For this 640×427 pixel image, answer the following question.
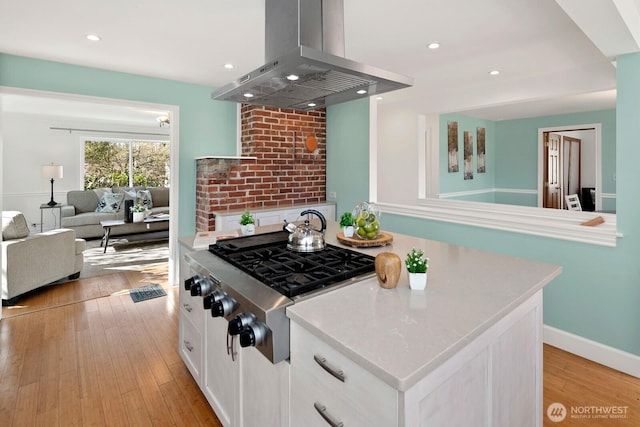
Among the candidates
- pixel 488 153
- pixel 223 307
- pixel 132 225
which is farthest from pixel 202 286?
pixel 488 153

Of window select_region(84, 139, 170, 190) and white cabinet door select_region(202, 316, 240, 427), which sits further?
window select_region(84, 139, 170, 190)

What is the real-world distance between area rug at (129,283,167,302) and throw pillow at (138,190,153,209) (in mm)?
3539

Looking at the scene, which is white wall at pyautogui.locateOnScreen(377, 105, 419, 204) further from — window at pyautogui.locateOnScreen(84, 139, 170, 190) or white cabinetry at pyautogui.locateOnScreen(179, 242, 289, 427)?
window at pyautogui.locateOnScreen(84, 139, 170, 190)

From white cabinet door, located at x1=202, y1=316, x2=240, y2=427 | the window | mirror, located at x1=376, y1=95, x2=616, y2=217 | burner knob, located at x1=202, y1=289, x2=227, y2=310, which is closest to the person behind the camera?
burner knob, located at x1=202, y1=289, x2=227, y2=310

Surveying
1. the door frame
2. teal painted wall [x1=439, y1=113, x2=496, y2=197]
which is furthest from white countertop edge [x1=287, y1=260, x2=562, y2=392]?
the door frame

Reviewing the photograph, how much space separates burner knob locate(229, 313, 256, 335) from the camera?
1198mm

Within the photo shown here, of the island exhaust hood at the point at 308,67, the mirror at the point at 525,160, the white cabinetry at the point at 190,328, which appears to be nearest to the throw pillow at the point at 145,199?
the white cabinetry at the point at 190,328

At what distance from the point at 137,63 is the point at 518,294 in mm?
3618

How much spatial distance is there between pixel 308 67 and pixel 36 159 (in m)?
7.63

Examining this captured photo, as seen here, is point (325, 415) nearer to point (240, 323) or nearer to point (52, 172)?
point (240, 323)

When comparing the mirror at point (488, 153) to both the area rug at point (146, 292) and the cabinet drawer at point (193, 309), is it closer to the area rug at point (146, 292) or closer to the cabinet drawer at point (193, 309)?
the area rug at point (146, 292)

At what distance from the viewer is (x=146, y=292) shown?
3.74 metres

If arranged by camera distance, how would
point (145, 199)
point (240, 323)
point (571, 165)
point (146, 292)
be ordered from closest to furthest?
point (240, 323) < point (146, 292) < point (145, 199) < point (571, 165)

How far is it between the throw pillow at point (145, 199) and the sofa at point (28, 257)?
→ 3.10m
